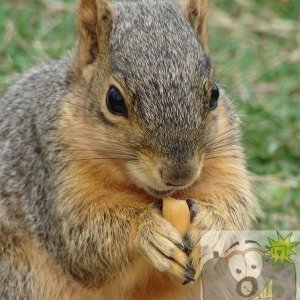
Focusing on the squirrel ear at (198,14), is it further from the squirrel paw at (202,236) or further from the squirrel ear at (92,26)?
the squirrel paw at (202,236)

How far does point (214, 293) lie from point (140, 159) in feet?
2.66

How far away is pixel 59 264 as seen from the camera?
4113 mm

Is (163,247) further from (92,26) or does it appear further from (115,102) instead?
(92,26)

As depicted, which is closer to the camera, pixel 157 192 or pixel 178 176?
pixel 178 176

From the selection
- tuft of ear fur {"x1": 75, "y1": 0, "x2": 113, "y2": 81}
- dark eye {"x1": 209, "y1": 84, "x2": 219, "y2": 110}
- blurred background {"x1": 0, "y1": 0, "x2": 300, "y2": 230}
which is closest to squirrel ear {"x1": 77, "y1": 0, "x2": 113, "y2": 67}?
tuft of ear fur {"x1": 75, "y1": 0, "x2": 113, "y2": 81}

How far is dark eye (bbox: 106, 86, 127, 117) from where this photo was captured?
11.9 feet

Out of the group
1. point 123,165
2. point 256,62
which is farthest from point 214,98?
point 256,62

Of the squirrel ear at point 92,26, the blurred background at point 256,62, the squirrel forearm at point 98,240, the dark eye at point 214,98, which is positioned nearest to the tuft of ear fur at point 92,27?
the squirrel ear at point 92,26

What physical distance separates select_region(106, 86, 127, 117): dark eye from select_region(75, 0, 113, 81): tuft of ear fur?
0.80 feet

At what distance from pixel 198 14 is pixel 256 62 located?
2673 mm

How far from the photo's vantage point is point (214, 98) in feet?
12.3

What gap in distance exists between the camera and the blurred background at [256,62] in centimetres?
551

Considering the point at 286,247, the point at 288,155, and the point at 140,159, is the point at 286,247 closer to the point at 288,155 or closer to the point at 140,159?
the point at 140,159

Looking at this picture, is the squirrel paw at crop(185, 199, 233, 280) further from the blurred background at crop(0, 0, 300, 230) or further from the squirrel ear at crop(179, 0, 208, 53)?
the blurred background at crop(0, 0, 300, 230)
